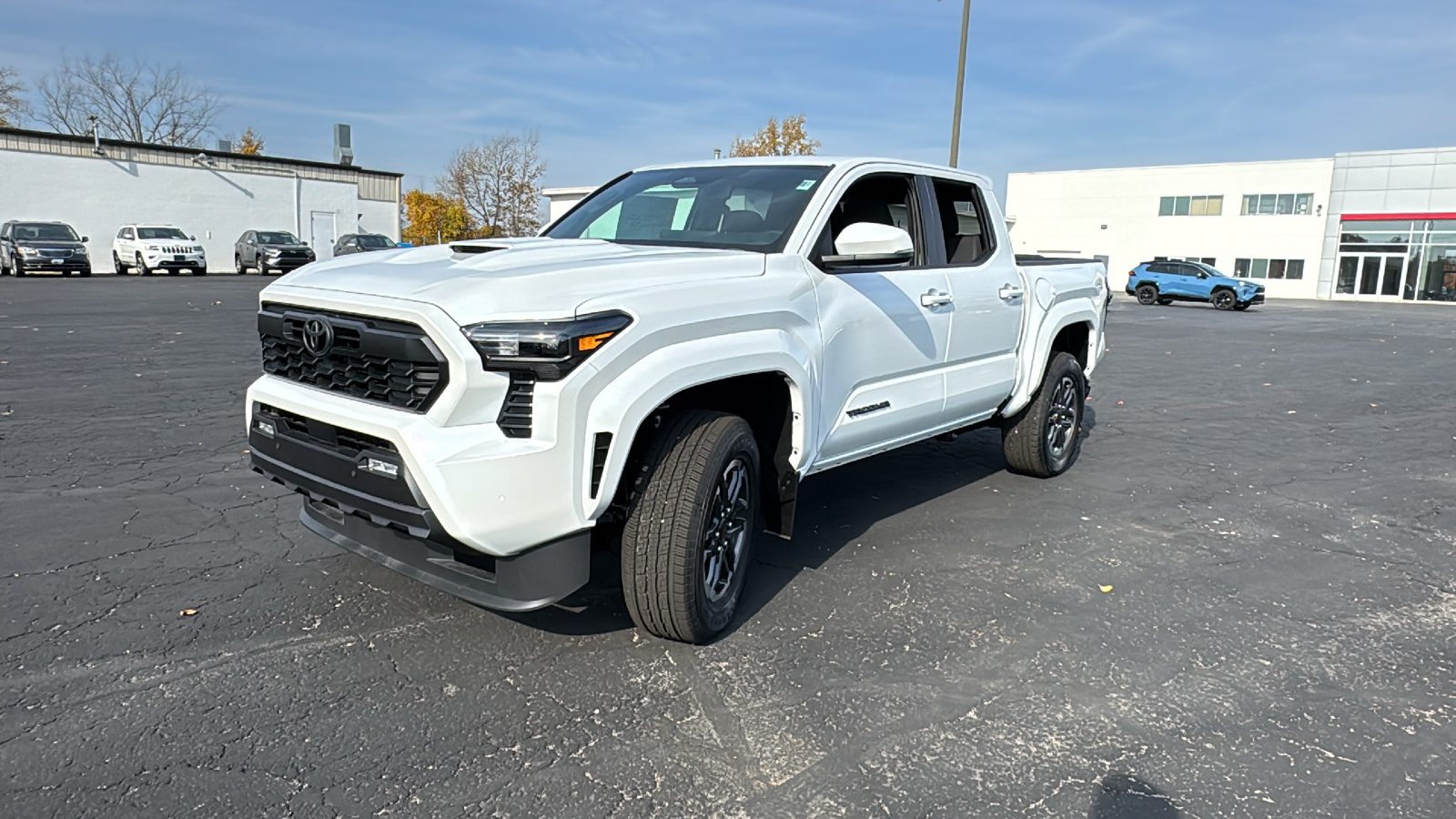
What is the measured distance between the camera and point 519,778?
2695mm

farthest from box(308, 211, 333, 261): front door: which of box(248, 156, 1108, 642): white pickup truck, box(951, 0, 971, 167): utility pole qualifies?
box(248, 156, 1108, 642): white pickup truck

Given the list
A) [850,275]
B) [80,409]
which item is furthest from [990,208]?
[80,409]

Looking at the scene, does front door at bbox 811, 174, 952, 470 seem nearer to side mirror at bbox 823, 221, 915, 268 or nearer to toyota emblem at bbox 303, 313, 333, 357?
side mirror at bbox 823, 221, 915, 268

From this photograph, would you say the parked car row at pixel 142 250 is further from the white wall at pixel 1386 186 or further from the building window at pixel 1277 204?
the white wall at pixel 1386 186

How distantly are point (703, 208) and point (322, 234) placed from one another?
43.9 metres

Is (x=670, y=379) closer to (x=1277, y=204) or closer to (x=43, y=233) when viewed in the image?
(x=43, y=233)

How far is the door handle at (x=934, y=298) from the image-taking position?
4590 mm

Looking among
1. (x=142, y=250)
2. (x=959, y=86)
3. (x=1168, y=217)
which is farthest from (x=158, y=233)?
(x=1168, y=217)

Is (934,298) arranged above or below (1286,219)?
below

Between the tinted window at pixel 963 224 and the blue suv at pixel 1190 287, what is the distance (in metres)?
30.4

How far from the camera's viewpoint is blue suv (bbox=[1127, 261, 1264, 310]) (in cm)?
3178

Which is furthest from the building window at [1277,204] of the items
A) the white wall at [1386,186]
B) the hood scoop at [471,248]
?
the hood scoop at [471,248]

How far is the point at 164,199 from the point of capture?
125 feet

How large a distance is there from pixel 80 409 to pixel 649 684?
6.37 meters
